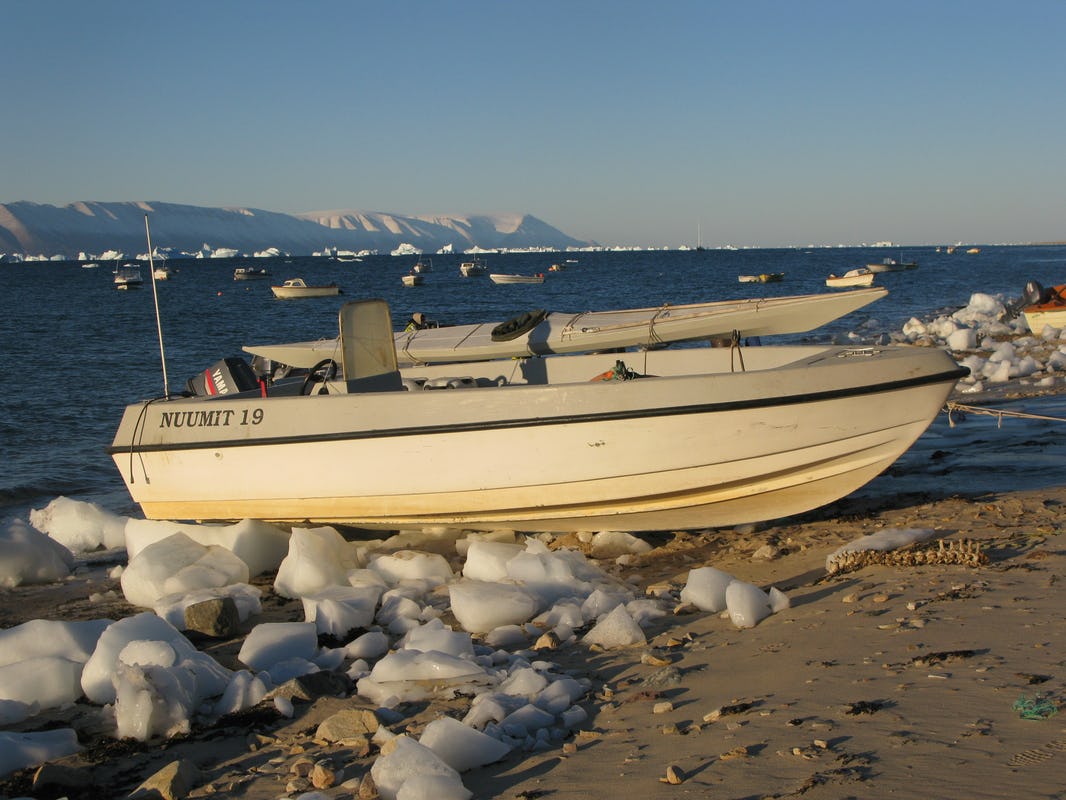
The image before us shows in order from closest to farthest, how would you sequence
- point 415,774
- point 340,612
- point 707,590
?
point 415,774 → point 707,590 → point 340,612

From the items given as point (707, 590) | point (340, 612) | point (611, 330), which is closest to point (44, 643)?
point (340, 612)

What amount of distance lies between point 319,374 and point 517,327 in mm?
3230

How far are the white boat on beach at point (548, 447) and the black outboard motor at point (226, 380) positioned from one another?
0.82m

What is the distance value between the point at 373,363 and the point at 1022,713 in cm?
657

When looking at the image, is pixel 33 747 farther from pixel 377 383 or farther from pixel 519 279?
pixel 519 279

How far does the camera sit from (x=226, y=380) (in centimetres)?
975

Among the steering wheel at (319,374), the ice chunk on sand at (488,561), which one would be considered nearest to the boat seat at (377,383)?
the steering wheel at (319,374)

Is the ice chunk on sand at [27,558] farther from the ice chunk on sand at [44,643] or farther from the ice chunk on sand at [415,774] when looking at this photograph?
the ice chunk on sand at [415,774]

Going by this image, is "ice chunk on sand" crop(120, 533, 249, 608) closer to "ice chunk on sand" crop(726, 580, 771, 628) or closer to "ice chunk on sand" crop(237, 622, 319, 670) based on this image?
"ice chunk on sand" crop(237, 622, 319, 670)

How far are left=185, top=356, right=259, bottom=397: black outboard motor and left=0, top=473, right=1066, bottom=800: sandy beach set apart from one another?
376 cm

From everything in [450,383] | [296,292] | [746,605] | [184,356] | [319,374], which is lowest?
[746,605]

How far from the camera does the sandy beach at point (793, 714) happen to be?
12.0ft

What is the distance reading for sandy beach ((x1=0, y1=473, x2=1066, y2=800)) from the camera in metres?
3.66

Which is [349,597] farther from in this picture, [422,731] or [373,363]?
[373,363]
